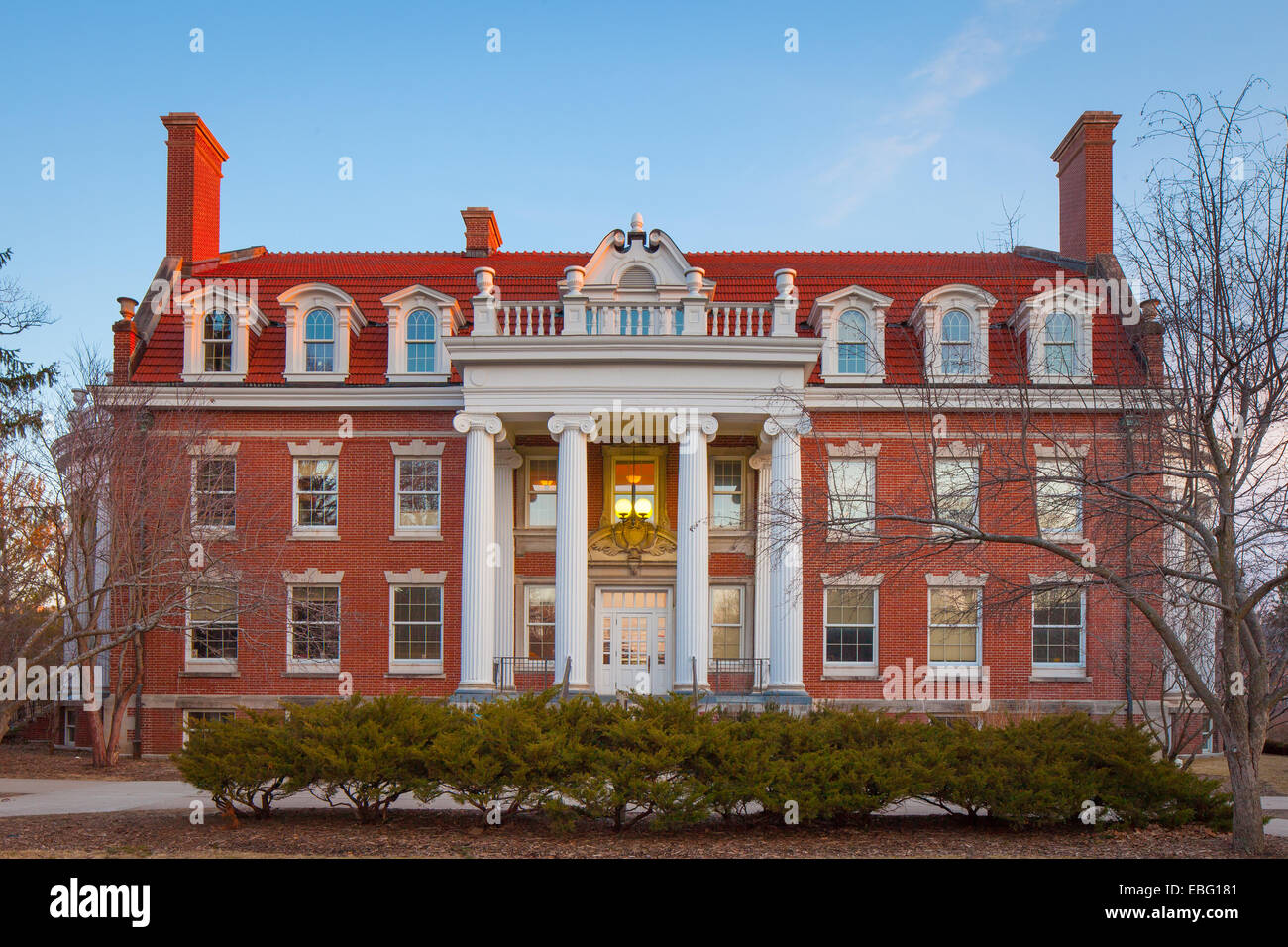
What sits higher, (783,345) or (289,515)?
(783,345)

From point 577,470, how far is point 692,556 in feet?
10.4

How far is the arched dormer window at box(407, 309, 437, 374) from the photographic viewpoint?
89.8 ft

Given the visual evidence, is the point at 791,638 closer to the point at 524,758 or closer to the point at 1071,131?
the point at 524,758

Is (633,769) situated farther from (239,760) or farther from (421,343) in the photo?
(421,343)

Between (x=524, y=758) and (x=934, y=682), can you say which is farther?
(x=934, y=682)

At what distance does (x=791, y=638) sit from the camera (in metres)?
23.7

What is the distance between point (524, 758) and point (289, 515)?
1541 centimetres

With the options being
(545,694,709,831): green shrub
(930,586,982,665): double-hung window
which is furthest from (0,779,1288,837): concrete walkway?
(930,586,982,665): double-hung window

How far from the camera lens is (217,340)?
90.2ft

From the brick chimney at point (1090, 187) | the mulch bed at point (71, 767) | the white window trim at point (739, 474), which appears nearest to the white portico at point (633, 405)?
the white window trim at point (739, 474)

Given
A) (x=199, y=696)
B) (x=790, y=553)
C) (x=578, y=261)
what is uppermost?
(x=578, y=261)

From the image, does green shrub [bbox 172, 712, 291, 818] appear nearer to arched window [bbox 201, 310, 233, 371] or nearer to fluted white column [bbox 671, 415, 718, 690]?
fluted white column [bbox 671, 415, 718, 690]

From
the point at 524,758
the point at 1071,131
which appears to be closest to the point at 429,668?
the point at 524,758

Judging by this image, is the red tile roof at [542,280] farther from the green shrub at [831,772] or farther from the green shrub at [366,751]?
the green shrub at [366,751]
